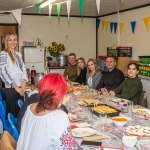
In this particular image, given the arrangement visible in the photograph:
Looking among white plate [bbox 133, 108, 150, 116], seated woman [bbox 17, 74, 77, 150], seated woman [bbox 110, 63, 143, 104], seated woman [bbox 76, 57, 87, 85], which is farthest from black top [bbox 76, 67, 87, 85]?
seated woman [bbox 17, 74, 77, 150]

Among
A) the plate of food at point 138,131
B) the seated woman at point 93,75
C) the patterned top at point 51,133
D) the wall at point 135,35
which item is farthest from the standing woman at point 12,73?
the wall at point 135,35

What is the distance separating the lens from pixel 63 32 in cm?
723

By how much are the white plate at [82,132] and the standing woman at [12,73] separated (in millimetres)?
1758

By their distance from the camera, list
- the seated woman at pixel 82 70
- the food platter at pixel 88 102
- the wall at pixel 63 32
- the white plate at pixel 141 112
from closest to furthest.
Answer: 1. the white plate at pixel 141 112
2. the food platter at pixel 88 102
3. the seated woman at pixel 82 70
4. the wall at pixel 63 32

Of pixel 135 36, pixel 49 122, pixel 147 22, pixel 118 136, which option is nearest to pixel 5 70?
pixel 118 136

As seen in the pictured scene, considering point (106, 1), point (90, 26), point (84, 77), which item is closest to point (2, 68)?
point (84, 77)

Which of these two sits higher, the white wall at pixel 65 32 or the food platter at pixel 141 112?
the white wall at pixel 65 32

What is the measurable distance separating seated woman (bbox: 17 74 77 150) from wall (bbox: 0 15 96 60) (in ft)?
18.2

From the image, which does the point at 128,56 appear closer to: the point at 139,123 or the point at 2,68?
the point at 2,68

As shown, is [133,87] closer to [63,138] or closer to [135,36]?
[63,138]

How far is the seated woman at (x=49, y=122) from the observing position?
144 centimetres

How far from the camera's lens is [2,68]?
3.49 m

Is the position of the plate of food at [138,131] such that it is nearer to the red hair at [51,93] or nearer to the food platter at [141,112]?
the food platter at [141,112]

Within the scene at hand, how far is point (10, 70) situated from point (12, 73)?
5 centimetres
